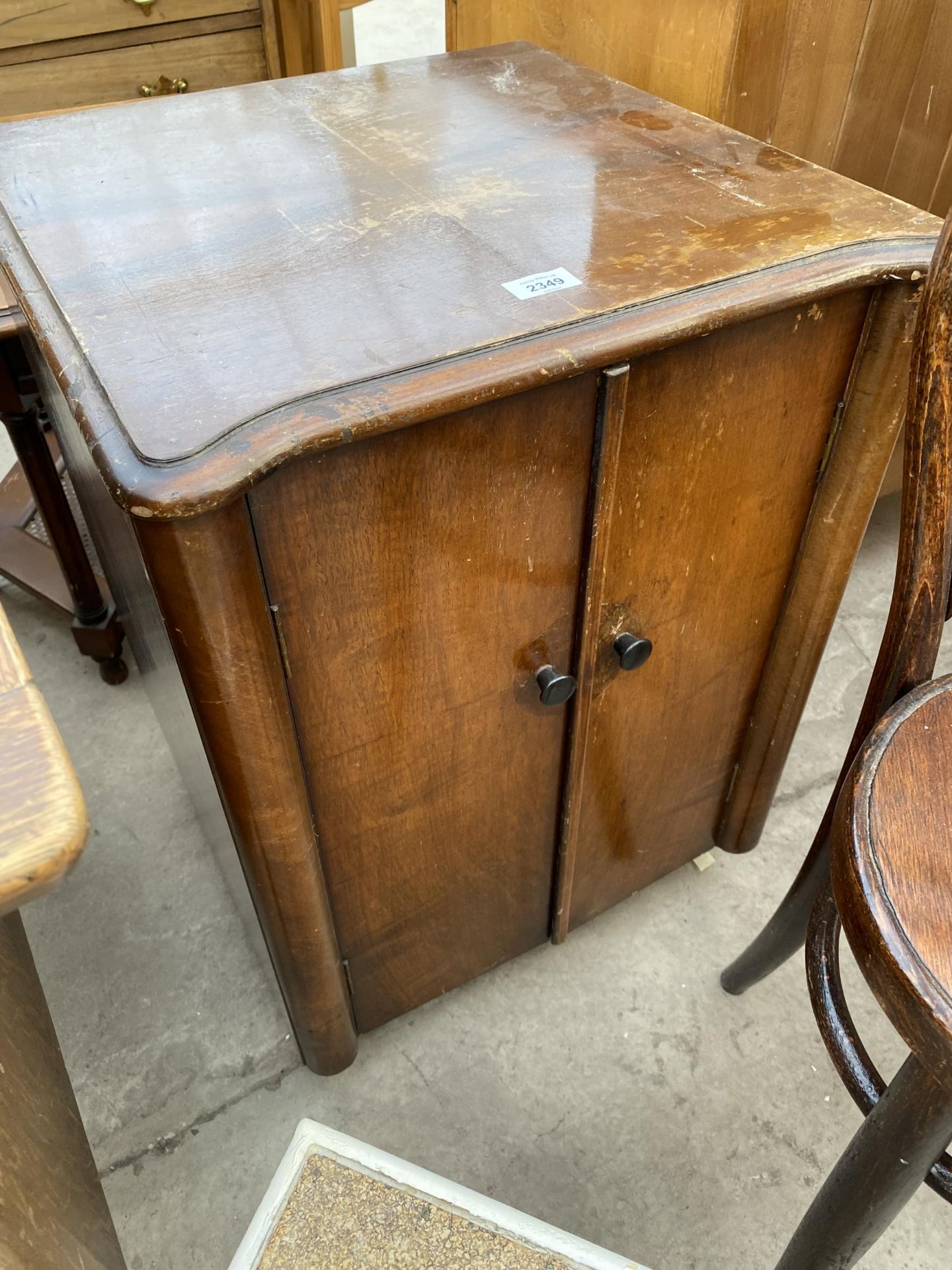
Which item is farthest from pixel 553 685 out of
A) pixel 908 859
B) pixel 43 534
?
pixel 43 534

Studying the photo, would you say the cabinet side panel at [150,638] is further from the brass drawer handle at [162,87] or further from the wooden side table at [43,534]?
the brass drawer handle at [162,87]

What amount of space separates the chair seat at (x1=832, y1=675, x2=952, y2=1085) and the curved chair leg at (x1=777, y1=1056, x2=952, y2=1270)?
102 millimetres

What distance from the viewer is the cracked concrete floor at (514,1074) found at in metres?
1.15

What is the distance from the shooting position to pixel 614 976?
135cm

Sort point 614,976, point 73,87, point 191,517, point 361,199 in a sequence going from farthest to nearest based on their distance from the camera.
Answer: point 73,87
point 614,976
point 361,199
point 191,517

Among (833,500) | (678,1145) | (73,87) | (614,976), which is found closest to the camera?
(833,500)

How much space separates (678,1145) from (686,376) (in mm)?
943

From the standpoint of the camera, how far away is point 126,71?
6.35ft

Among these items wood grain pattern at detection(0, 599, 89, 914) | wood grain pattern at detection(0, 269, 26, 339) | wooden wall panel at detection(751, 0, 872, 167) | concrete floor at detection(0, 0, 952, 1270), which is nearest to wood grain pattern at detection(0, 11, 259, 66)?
wood grain pattern at detection(0, 269, 26, 339)

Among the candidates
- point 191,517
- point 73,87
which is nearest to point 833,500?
point 191,517

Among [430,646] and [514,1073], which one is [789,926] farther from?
[430,646]

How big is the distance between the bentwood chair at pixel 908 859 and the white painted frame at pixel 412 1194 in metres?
0.21

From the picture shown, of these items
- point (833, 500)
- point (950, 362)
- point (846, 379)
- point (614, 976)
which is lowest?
point (614, 976)

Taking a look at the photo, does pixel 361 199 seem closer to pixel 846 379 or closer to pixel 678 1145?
pixel 846 379
